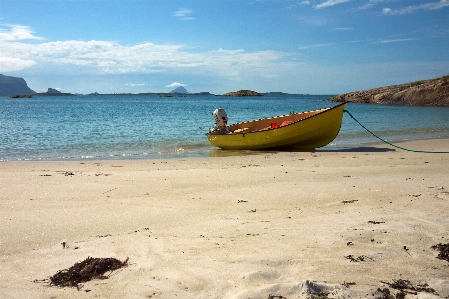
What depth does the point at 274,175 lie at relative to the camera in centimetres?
870

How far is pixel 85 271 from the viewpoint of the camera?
3637 mm

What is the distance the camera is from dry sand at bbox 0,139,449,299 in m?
3.41

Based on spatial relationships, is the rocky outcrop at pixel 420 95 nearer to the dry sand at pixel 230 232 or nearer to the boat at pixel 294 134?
the boat at pixel 294 134

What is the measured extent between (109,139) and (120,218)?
14.1m

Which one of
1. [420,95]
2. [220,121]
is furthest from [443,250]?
[420,95]

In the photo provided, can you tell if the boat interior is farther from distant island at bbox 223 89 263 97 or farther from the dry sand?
distant island at bbox 223 89 263 97

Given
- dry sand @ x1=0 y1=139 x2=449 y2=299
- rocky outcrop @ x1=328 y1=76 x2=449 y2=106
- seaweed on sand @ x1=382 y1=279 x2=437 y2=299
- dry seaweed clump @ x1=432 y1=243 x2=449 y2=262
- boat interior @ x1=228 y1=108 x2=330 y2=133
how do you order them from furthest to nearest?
1. rocky outcrop @ x1=328 y1=76 x2=449 y2=106
2. boat interior @ x1=228 y1=108 x2=330 y2=133
3. dry seaweed clump @ x1=432 y1=243 x2=449 y2=262
4. dry sand @ x1=0 y1=139 x2=449 y2=299
5. seaweed on sand @ x1=382 y1=279 x2=437 y2=299

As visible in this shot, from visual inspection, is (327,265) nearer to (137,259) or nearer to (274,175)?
(137,259)

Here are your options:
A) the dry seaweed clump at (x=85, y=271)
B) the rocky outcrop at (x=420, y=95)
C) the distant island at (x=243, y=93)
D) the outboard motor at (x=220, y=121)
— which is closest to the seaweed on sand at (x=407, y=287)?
the dry seaweed clump at (x=85, y=271)

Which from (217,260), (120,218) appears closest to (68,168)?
(120,218)

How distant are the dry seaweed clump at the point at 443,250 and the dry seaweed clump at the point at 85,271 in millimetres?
3051

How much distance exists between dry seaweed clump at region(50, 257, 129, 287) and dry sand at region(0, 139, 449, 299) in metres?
0.09

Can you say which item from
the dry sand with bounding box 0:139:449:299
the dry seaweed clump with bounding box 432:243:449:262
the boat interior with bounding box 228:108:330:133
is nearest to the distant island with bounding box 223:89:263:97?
the boat interior with bounding box 228:108:330:133

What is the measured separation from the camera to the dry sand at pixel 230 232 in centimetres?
341
